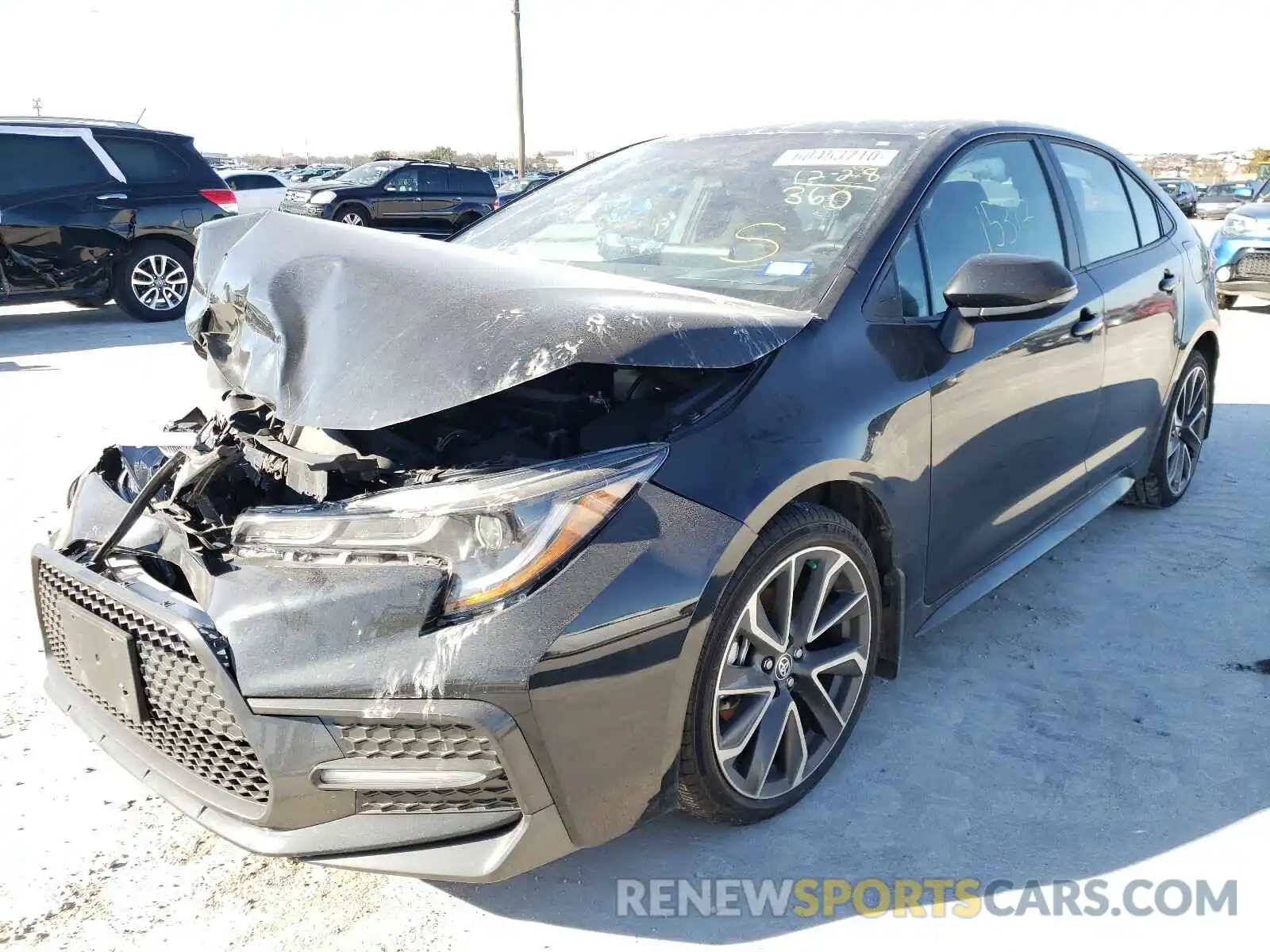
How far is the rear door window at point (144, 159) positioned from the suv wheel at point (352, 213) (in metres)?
8.92

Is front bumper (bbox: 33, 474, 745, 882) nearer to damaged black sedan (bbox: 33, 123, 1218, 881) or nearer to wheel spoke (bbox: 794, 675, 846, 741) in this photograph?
damaged black sedan (bbox: 33, 123, 1218, 881)

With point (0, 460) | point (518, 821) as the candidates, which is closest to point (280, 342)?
point (518, 821)

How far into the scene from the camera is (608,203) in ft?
10.9

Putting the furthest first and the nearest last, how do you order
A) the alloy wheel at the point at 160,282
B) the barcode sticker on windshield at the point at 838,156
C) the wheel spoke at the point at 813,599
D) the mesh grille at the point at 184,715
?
the alloy wheel at the point at 160,282 < the barcode sticker on windshield at the point at 838,156 < the wheel spoke at the point at 813,599 < the mesh grille at the point at 184,715

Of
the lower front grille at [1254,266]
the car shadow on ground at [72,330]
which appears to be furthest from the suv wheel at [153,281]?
the lower front grille at [1254,266]

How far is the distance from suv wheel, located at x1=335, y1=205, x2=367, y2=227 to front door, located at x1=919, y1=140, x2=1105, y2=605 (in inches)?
656

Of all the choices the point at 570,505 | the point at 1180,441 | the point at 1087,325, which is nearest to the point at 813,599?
the point at 570,505

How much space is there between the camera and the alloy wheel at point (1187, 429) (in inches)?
174

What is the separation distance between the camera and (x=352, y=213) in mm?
18609

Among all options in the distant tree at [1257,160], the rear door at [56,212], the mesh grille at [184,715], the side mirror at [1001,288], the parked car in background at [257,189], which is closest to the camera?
the mesh grille at [184,715]

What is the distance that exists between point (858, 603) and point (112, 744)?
174cm

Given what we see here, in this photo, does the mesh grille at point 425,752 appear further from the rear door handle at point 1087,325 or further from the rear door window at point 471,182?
the rear door window at point 471,182

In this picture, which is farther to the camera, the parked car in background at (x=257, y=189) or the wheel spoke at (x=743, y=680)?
the parked car in background at (x=257, y=189)

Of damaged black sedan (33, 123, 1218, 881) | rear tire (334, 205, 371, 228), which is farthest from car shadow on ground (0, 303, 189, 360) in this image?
rear tire (334, 205, 371, 228)
